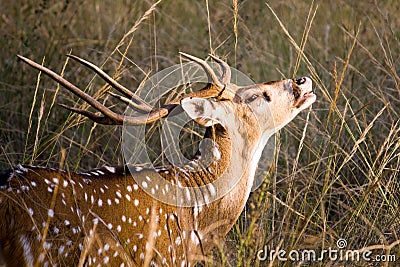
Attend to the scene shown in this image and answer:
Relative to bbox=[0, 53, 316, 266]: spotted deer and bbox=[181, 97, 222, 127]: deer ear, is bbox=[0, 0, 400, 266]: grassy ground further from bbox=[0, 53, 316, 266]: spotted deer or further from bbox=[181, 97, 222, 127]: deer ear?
bbox=[181, 97, 222, 127]: deer ear

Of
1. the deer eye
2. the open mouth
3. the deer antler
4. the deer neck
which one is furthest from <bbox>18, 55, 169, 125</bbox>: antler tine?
the open mouth

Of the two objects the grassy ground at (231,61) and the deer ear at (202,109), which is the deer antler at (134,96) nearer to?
the deer ear at (202,109)

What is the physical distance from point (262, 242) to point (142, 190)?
0.62 m

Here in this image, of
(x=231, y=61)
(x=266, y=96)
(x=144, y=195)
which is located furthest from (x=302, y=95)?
(x=231, y=61)

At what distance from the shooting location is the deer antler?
3.55 metres

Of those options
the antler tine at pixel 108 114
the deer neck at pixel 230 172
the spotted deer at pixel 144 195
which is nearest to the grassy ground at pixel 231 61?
the deer neck at pixel 230 172

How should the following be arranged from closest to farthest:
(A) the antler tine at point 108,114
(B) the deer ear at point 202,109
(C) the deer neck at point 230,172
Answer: (A) the antler tine at point 108,114
(B) the deer ear at point 202,109
(C) the deer neck at point 230,172

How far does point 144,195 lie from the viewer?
149 inches

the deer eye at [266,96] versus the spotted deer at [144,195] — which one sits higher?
the deer eye at [266,96]

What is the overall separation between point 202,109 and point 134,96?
336 millimetres

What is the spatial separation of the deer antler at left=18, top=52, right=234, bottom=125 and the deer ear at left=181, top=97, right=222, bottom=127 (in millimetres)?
64

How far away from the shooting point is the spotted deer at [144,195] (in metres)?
3.21

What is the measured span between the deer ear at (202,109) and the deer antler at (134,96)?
0.06 meters

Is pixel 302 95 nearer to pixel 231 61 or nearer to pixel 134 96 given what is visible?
pixel 134 96
